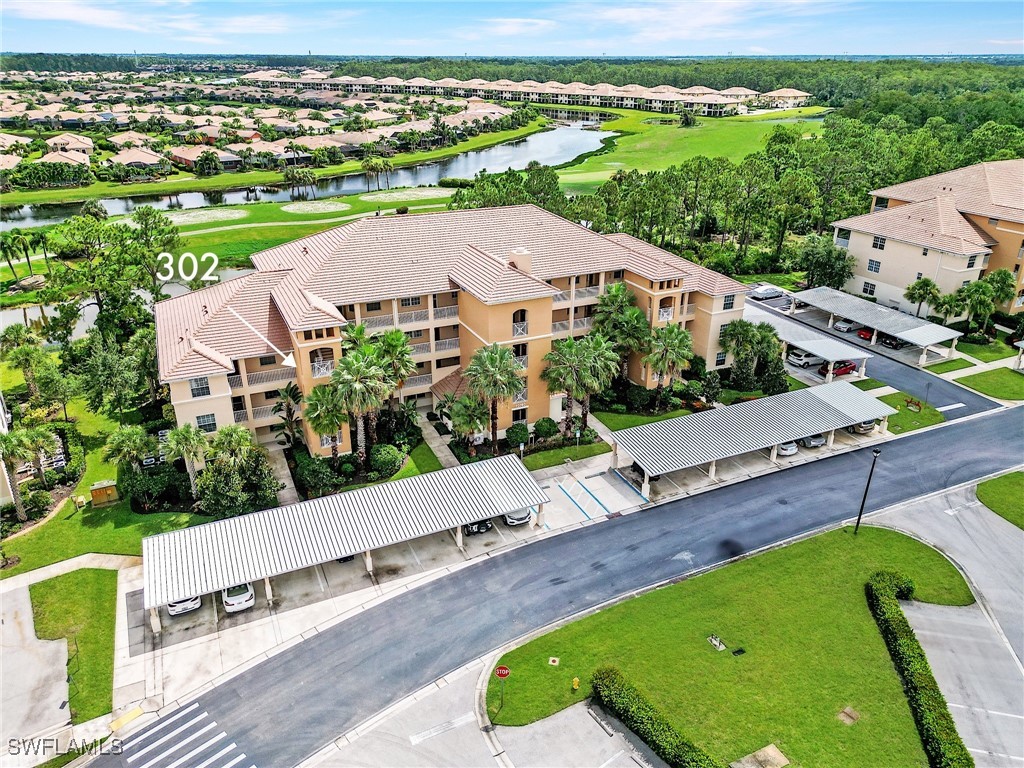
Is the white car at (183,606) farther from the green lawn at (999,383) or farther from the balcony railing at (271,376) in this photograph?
the green lawn at (999,383)

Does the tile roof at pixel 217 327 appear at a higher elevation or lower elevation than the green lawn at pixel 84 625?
higher

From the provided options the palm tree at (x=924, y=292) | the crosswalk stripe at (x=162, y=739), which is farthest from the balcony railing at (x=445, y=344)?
the palm tree at (x=924, y=292)

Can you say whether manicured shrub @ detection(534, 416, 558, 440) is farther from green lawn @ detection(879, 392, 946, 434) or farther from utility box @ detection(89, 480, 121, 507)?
utility box @ detection(89, 480, 121, 507)

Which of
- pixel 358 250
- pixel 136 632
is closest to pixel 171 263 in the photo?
pixel 358 250

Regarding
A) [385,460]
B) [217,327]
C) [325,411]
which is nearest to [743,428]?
[385,460]

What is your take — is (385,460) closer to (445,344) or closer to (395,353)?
(395,353)

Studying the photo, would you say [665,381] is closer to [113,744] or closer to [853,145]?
[113,744]
